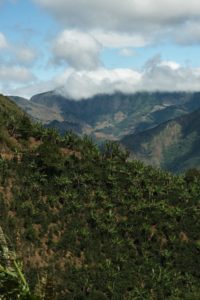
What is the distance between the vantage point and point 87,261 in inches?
2496

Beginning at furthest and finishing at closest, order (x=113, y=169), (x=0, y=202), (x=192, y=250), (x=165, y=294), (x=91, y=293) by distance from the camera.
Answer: (x=113, y=169), (x=192, y=250), (x=0, y=202), (x=165, y=294), (x=91, y=293)

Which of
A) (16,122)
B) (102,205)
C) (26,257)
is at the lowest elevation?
(26,257)

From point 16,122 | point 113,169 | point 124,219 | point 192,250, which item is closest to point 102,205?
point 124,219

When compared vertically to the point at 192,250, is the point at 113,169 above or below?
above

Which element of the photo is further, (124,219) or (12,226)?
(124,219)

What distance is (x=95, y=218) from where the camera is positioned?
6981 centimetres

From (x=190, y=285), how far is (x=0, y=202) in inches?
1098

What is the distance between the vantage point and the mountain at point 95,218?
2361 inches

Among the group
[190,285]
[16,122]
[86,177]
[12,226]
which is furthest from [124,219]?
[16,122]

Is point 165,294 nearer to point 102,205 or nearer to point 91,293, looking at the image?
point 91,293

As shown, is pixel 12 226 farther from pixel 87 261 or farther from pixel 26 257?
pixel 87 261

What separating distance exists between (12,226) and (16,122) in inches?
1195

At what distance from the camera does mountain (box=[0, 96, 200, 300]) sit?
197 ft

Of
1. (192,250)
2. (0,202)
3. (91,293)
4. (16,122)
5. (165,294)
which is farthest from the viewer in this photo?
(16,122)
